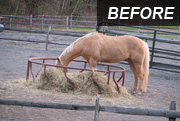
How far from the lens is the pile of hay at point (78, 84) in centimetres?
607

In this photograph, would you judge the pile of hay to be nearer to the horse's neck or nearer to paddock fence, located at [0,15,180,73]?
the horse's neck

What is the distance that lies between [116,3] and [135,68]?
91.1 feet

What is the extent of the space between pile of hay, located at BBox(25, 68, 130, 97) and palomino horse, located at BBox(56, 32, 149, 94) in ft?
1.51

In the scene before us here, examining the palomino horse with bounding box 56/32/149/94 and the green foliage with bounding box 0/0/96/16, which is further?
the green foliage with bounding box 0/0/96/16

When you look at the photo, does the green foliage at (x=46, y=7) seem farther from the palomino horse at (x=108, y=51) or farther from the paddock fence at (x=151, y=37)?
the palomino horse at (x=108, y=51)

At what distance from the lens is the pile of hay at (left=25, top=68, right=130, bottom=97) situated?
19.9 feet

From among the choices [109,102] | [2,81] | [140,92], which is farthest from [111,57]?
[2,81]

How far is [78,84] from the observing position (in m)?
6.12

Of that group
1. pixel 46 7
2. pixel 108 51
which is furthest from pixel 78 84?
pixel 46 7

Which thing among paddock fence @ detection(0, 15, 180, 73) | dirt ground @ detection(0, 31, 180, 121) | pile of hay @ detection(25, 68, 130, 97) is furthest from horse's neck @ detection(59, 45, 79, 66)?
paddock fence @ detection(0, 15, 180, 73)

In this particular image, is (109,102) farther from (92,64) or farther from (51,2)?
(51,2)

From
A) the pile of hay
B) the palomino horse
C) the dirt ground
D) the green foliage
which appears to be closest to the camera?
the dirt ground

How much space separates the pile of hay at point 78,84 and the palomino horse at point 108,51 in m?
0.46

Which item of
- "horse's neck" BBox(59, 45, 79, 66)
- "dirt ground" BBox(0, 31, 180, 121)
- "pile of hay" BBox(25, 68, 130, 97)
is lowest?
"dirt ground" BBox(0, 31, 180, 121)
